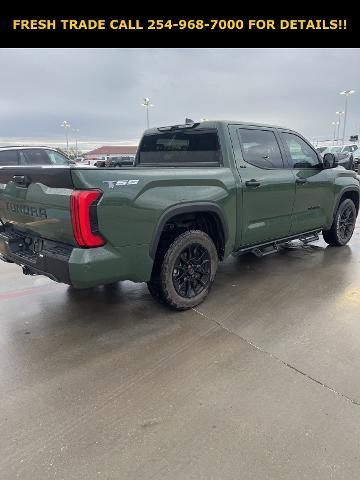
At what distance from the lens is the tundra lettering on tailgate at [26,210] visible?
314 centimetres

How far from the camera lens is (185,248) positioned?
363 cm

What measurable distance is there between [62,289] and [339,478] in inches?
133

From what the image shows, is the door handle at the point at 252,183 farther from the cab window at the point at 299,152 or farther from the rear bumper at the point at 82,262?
the rear bumper at the point at 82,262

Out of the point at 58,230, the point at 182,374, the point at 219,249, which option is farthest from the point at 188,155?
the point at 182,374

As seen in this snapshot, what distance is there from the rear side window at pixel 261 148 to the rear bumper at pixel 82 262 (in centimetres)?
179

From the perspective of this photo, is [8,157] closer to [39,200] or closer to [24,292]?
[24,292]

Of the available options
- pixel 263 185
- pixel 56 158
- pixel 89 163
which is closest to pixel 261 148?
pixel 263 185

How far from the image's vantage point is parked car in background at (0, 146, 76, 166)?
9055 mm

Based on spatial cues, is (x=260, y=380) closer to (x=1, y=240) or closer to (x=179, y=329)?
(x=179, y=329)

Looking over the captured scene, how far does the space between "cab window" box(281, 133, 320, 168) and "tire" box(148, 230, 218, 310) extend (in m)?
1.91

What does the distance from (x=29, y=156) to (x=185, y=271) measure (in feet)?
23.7

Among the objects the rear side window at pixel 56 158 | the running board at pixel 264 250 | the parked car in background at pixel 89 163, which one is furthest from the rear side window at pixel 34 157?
the running board at pixel 264 250

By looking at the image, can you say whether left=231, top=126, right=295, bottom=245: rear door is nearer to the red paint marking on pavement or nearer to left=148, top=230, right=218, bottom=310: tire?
left=148, top=230, right=218, bottom=310: tire

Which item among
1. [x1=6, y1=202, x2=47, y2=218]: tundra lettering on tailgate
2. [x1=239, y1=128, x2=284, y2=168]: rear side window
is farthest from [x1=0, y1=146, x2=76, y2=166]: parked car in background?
[x1=239, y1=128, x2=284, y2=168]: rear side window
